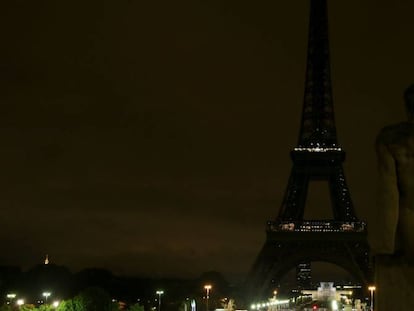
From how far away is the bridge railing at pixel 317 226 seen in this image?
2788 inches

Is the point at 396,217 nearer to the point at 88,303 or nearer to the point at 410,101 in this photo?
the point at 410,101

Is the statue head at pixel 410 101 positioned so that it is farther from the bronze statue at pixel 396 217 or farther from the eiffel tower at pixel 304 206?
the eiffel tower at pixel 304 206

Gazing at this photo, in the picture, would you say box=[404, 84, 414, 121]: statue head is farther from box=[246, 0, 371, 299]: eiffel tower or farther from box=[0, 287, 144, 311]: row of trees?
box=[246, 0, 371, 299]: eiffel tower

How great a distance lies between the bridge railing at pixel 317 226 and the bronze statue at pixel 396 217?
65486 millimetres

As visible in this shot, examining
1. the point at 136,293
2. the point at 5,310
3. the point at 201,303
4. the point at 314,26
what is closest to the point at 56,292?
the point at 136,293

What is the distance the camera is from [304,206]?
7781 centimetres

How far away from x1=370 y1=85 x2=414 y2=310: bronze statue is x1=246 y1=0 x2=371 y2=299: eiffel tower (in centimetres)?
6214

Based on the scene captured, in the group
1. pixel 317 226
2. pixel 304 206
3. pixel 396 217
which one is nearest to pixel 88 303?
pixel 317 226

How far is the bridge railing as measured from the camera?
232 ft

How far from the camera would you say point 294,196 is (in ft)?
247

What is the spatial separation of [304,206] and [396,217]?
7349 cm

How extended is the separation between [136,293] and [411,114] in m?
93.7

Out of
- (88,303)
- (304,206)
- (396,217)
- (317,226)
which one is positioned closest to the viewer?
(396,217)

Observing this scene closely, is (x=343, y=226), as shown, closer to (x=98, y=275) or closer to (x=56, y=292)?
(x=56, y=292)
